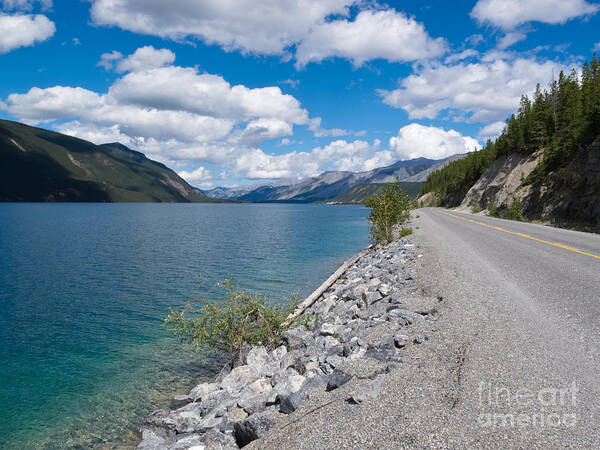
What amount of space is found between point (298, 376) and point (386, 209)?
2384cm

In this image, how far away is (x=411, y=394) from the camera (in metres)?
5.04

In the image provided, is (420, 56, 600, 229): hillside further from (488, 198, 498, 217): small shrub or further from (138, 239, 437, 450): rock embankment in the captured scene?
(138, 239, 437, 450): rock embankment

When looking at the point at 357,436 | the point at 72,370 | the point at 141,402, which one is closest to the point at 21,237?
the point at 72,370

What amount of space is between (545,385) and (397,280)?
9559mm

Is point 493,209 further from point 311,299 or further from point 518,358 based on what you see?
point 518,358

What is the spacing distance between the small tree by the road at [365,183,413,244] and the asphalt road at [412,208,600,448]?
16.9 meters

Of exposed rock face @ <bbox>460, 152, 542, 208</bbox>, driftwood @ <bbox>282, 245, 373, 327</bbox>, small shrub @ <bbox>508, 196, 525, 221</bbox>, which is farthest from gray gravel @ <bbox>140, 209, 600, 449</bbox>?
exposed rock face @ <bbox>460, 152, 542, 208</bbox>

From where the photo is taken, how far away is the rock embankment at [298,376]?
6081 millimetres

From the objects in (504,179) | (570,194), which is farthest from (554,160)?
(504,179)

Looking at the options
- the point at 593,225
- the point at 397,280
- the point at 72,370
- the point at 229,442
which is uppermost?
the point at 593,225

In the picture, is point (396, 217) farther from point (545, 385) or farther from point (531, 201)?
point (545, 385)

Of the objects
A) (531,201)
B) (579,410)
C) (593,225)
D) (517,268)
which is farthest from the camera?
(531,201)

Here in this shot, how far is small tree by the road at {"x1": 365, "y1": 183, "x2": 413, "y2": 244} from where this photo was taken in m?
29.6

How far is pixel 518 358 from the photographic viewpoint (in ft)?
19.0
